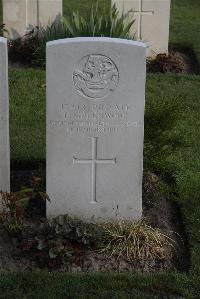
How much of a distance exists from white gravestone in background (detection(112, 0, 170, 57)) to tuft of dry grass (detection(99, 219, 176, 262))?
239 inches

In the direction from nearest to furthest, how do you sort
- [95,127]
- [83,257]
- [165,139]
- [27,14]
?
[83,257], [95,127], [165,139], [27,14]

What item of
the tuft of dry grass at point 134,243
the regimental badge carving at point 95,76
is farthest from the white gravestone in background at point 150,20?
the tuft of dry grass at point 134,243

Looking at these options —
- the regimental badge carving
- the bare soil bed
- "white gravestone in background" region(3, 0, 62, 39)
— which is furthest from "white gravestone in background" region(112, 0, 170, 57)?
the regimental badge carving

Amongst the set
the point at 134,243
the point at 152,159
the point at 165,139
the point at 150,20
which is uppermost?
the point at 150,20

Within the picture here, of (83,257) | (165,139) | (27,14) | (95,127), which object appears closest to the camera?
(83,257)

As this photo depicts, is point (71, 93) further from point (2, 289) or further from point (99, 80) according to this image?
point (2, 289)

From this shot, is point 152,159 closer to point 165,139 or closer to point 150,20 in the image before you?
point 165,139

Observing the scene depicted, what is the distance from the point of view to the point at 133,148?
6504mm

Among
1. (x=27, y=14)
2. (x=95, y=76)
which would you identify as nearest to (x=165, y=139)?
(x=95, y=76)

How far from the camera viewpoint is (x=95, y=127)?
6.44m

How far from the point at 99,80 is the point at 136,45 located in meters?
0.43

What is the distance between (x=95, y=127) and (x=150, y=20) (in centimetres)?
596

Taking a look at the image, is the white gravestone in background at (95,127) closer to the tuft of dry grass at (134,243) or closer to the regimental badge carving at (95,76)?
the regimental badge carving at (95,76)

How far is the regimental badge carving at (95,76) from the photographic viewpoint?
6254 mm
